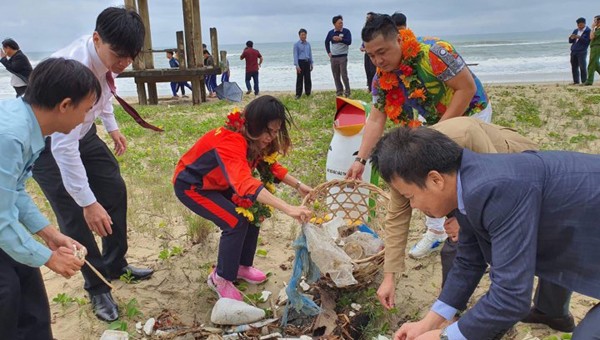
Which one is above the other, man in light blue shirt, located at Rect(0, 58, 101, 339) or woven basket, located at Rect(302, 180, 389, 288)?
man in light blue shirt, located at Rect(0, 58, 101, 339)

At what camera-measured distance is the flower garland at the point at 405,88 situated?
273 centimetres

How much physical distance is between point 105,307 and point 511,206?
2.26 metres

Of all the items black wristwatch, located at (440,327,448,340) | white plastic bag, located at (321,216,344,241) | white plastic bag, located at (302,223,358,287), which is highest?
black wristwatch, located at (440,327,448,340)

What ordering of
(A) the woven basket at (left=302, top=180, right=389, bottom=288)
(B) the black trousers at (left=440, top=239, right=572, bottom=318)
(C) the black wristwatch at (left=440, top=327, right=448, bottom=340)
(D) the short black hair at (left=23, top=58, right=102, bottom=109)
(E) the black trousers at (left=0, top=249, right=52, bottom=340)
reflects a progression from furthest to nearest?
1. (A) the woven basket at (left=302, top=180, right=389, bottom=288)
2. (B) the black trousers at (left=440, top=239, right=572, bottom=318)
3. (E) the black trousers at (left=0, top=249, right=52, bottom=340)
4. (D) the short black hair at (left=23, top=58, right=102, bottom=109)
5. (C) the black wristwatch at (left=440, top=327, right=448, bottom=340)

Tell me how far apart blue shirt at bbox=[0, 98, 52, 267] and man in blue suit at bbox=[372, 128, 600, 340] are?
1227 millimetres

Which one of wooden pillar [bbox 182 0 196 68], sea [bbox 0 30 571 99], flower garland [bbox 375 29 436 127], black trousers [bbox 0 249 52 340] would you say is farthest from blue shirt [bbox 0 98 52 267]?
sea [bbox 0 30 571 99]

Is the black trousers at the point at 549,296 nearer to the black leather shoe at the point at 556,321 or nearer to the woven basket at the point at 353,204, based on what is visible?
the black leather shoe at the point at 556,321

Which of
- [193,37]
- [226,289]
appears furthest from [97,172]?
[193,37]

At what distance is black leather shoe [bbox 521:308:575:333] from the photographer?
2418mm

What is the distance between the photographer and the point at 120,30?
2193 mm

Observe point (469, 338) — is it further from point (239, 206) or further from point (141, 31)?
point (141, 31)

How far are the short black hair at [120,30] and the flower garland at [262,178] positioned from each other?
0.60 meters

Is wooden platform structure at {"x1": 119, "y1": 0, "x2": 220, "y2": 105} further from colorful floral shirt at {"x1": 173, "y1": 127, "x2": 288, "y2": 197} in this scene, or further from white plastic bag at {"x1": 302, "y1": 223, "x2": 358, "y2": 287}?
white plastic bag at {"x1": 302, "y1": 223, "x2": 358, "y2": 287}

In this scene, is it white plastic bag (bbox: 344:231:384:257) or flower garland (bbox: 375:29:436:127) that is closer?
flower garland (bbox: 375:29:436:127)
